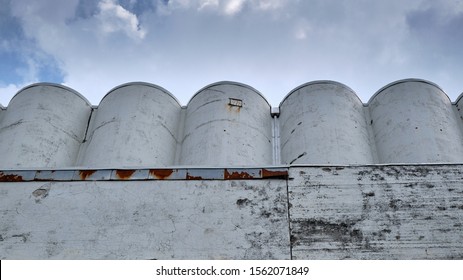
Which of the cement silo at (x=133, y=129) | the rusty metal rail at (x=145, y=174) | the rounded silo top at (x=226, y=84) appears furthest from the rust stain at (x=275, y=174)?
the rounded silo top at (x=226, y=84)

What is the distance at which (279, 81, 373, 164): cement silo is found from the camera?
7.15 meters

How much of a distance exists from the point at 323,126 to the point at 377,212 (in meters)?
2.50

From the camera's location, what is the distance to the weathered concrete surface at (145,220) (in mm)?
5090

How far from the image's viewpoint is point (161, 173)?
228 inches

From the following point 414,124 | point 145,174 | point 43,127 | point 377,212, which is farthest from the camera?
point 43,127

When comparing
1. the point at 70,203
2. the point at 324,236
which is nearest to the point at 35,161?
the point at 70,203

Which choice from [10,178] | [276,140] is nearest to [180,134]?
[276,140]

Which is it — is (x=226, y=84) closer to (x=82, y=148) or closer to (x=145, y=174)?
(x=82, y=148)

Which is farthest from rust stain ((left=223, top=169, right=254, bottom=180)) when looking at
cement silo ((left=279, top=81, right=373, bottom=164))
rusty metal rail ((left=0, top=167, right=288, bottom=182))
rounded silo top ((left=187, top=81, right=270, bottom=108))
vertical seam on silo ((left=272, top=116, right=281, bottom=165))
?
rounded silo top ((left=187, top=81, right=270, bottom=108))

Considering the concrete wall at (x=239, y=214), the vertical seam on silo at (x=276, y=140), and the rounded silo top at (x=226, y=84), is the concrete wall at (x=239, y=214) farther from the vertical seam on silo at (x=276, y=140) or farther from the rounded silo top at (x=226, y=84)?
the rounded silo top at (x=226, y=84)

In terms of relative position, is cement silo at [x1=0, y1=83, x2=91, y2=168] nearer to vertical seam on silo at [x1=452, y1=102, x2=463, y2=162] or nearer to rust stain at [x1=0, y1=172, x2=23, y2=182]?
rust stain at [x1=0, y1=172, x2=23, y2=182]

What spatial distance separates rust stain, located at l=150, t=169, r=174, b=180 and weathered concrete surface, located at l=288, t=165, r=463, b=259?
1550 mm

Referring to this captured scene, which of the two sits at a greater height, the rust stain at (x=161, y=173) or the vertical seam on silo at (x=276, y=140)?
the vertical seam on silo at (x=276, y=140)

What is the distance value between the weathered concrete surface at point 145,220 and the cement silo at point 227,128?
5.17 ft
